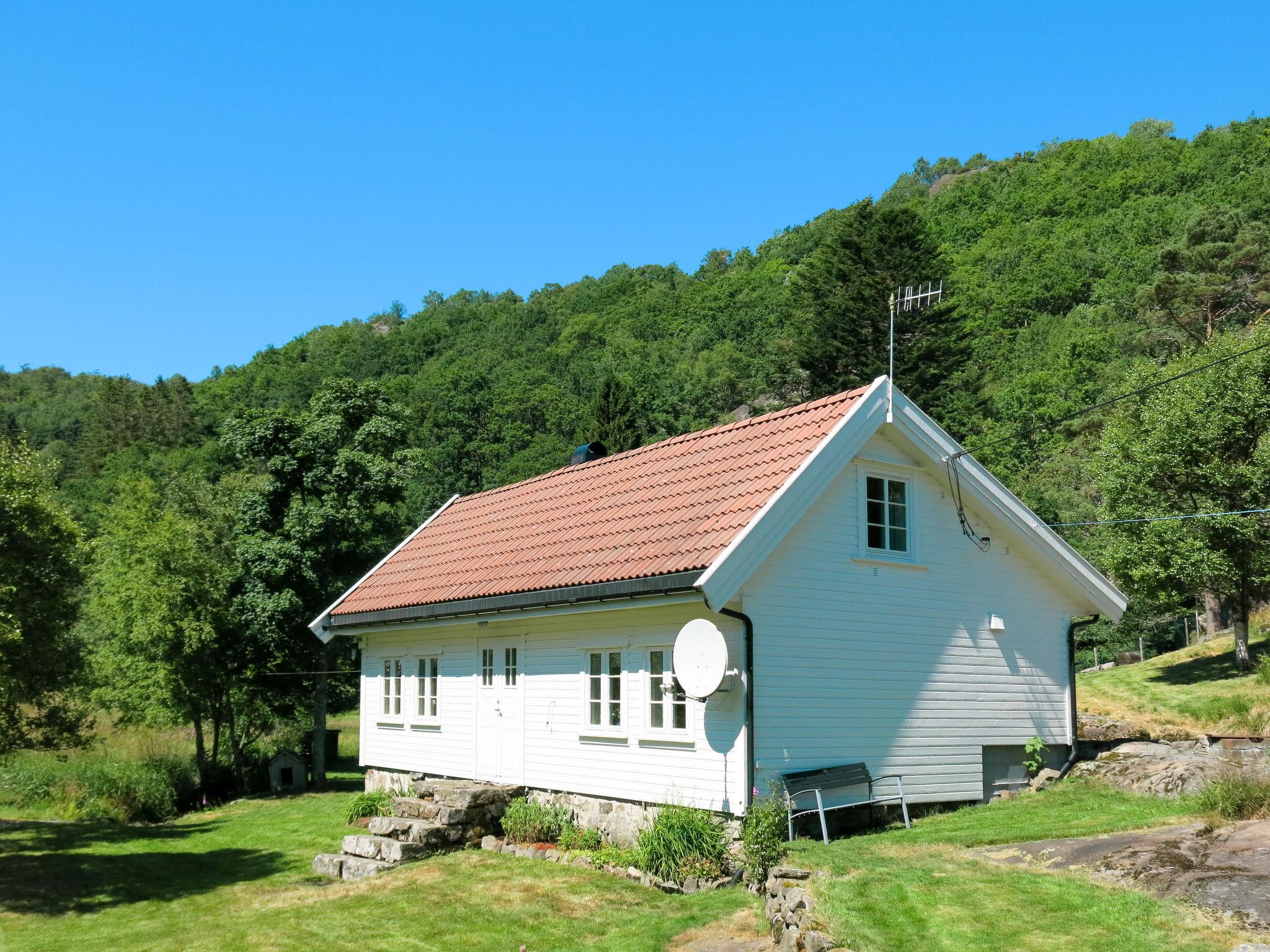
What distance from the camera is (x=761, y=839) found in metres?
11.5

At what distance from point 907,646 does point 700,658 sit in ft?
11.9

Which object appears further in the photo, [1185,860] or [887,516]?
[887,516]

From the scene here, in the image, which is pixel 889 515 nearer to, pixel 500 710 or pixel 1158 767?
pixel 1158 767

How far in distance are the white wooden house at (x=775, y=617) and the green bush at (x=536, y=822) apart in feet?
1.33

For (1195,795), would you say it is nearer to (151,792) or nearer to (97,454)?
(151,792)

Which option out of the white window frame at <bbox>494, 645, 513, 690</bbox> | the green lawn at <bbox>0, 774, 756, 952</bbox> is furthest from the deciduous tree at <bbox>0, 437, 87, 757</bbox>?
the white window frame at <bbox>494, 645, 513, 690</bbox>

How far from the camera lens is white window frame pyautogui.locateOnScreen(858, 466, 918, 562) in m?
14.0

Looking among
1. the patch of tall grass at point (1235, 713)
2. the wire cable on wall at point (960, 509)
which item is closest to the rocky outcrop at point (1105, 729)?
the patch of tall grass at point (1235, 713)

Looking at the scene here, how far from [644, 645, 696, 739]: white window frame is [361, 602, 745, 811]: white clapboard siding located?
0.04 meters

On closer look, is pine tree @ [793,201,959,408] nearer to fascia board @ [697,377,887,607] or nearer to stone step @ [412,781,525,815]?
fascia board @ [697,377,887,607]

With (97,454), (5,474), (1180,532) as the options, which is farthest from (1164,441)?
(97,454)

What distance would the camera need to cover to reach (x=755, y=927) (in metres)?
9.73

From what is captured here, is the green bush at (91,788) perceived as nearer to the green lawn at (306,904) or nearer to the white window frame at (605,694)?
the green lawn at (306,904)

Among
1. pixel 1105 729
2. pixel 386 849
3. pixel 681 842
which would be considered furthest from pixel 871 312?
pixel 681 842
